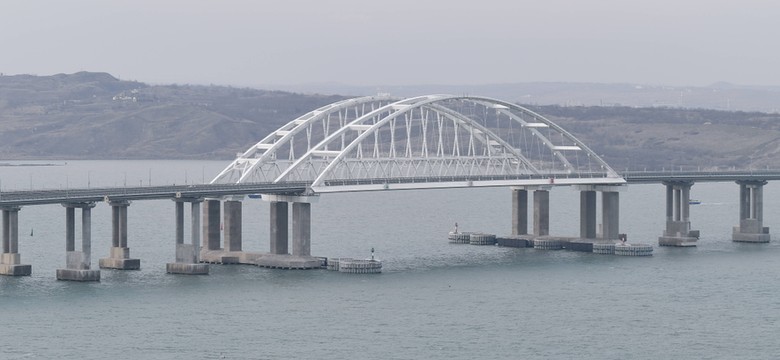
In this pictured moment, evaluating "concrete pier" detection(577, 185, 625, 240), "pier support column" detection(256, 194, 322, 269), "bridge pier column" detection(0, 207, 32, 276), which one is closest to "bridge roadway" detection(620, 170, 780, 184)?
"concrete pier" detection(577, 185, 625, 240)

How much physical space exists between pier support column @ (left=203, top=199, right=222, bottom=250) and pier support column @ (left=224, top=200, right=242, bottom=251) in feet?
1.92

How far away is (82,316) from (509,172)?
182ft

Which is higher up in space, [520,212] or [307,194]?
[307,194]

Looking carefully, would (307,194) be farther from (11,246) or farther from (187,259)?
(11,246)

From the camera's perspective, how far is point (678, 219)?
130m

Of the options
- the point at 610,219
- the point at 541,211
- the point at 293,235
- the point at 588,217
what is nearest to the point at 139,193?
the point at 293,235

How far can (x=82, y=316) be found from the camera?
7994 centimetres

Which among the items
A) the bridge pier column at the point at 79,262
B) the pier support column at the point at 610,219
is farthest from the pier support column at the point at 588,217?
the bridge pier column at the point at 79,262

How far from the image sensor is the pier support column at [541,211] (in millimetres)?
125188

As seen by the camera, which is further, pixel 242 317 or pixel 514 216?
pixel 514 216

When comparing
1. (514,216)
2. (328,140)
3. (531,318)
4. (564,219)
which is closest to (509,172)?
(514,216)

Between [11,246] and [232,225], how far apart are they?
1768 centimetres

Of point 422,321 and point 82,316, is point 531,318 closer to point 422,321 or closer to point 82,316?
point 422,321

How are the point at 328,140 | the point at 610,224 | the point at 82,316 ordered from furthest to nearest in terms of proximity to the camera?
1. the point at 610,224
2. the point at 328,140
3. the point at 82,316
